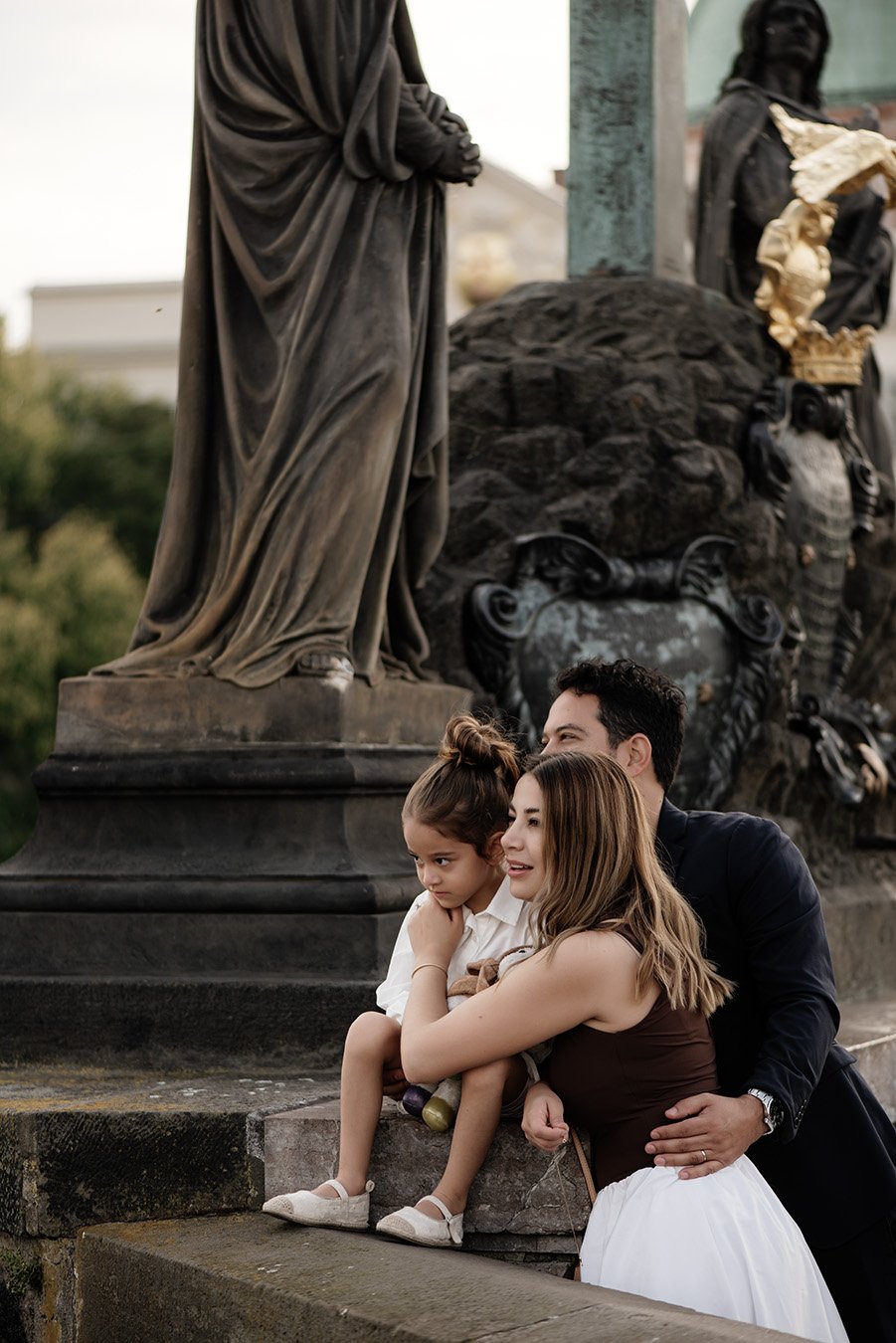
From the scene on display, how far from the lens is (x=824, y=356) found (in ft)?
27.6

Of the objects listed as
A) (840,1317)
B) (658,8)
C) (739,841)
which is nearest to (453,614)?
(658,8)

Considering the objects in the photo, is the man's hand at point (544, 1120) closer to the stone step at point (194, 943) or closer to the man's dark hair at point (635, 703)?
the man's dark hair at point (635, 703)

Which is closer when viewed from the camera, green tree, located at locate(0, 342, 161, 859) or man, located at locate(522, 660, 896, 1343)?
man, located at locate(522, 660, 896, 1343)

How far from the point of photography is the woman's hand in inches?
157

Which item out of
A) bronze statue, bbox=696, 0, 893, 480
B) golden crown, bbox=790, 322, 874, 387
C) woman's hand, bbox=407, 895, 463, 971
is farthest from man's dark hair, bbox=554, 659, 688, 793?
bronze statue, bbox=696, 0, 893, 480

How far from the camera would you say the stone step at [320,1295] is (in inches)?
123

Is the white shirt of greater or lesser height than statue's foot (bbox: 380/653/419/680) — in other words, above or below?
above

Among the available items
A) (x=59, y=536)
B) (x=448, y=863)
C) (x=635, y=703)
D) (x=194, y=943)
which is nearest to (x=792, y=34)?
(x=194, y=943)

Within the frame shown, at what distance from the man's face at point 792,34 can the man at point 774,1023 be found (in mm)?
5985

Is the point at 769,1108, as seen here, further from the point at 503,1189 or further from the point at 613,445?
the point at 613,445

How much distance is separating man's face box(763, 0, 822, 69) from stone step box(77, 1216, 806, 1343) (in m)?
6.65

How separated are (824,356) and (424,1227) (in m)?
5.46

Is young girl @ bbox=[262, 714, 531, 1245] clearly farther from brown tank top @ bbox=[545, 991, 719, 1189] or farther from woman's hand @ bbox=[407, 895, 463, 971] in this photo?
brown tank top @ bbox=[545, 991, 719, 1189]

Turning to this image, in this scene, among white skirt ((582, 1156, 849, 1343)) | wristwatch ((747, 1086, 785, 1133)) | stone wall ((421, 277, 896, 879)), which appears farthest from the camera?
stone wall ((421, 277, 896, 879))
